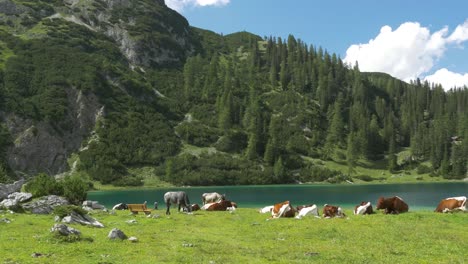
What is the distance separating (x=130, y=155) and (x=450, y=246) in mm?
154711

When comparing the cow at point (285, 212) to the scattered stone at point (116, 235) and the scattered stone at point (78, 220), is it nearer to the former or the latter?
the scattered stone at point (78, 220)

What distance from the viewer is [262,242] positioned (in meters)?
19.8

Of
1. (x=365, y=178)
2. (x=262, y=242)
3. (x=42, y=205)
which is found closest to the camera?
(x=262, y=242)

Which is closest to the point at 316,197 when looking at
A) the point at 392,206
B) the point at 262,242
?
the point at 392,206

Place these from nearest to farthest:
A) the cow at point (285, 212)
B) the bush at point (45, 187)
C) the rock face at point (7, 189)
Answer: the cow at point (285, 212), the bush at point (45, 187), the rock face at point (7, 189)

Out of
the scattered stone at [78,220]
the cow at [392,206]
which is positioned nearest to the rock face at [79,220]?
the scattered stone at [78,220]

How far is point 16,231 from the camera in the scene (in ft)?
71.8

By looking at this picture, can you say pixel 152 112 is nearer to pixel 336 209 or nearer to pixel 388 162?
pixel 388 162

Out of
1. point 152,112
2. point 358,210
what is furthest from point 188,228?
point 152,112

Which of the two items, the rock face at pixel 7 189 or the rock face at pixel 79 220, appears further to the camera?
the rock face at pixel 7 189

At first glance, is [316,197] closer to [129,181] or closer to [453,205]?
[453,205]

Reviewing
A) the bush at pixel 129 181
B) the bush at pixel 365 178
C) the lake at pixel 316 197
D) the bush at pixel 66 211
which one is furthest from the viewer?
the bush at pixel 365 178

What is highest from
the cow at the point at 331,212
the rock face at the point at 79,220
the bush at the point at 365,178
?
the cow at the point at 331,212

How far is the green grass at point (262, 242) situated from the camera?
1545 cm
